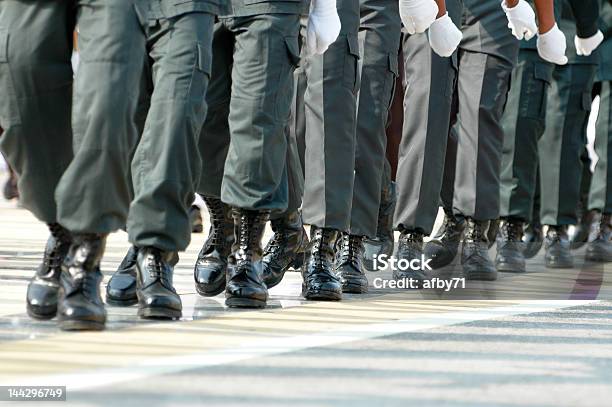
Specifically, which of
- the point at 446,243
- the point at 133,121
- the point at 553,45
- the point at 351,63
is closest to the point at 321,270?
the point at 351,63

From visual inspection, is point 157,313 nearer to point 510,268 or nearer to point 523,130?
point 510,268

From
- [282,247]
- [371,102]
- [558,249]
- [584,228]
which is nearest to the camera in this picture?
[282,247]

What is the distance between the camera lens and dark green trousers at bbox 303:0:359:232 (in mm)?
5059

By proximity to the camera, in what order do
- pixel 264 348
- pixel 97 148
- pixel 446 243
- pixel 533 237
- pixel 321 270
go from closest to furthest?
pixel 264 348 → pixel 97 148 → pixel 321 270 → pixel 446 243 → pixel 533 237

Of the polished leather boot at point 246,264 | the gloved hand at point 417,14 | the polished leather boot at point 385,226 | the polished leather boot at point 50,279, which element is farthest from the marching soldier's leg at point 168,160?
the polished leather boot at point 385,226

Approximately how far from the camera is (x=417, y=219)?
570 cm

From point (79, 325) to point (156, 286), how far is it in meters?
0.38

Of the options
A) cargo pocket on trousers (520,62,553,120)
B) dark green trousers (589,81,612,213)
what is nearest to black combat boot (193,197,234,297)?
cargo pocket on trousers (520,62,553,120)

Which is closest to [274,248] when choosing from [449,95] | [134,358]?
[449,95]

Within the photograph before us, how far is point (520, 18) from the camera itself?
612 centimetres

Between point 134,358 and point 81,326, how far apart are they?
1.55 ft

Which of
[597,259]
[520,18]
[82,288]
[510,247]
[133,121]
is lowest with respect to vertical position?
[597,259]

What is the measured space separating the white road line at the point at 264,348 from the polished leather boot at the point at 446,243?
1351mm

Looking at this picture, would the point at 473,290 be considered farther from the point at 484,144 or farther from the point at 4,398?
the point at 4,398
